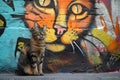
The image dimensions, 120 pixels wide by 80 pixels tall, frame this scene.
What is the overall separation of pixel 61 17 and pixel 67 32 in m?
0.47

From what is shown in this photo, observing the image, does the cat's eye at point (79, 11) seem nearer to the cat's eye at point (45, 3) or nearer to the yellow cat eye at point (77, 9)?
the yellow cat eye at point (77, 9)

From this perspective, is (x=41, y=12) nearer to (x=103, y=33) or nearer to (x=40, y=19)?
(x=40, y=19)

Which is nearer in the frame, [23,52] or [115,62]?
[23,52]

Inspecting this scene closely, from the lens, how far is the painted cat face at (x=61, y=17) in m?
11.4

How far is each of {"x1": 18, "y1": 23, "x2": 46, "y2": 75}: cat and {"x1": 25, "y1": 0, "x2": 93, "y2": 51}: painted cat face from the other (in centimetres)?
70

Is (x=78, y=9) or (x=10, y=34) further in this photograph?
(x=78, y=9)

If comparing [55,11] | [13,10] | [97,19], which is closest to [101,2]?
[97,19]

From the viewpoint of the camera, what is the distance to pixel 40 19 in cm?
1146

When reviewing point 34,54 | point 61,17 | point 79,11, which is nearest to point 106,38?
point 79,11

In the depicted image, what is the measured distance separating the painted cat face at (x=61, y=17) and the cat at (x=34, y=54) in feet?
2.29

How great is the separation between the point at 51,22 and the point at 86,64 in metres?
1.60

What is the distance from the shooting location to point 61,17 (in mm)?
11516

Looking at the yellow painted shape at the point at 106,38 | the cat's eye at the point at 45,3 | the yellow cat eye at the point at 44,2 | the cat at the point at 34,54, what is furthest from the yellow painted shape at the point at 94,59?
the yellow cat eye at the point at 44,2

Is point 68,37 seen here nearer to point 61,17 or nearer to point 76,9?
point 61,17
